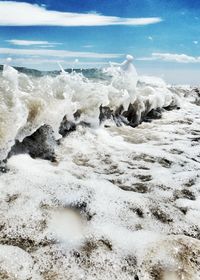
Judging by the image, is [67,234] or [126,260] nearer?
[126,260]

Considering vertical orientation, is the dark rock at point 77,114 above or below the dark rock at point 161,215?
above

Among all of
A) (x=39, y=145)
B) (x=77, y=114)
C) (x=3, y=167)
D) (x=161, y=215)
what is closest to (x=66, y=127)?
(x=77, y=114)

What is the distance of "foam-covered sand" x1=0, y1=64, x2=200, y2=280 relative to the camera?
8.93 feet

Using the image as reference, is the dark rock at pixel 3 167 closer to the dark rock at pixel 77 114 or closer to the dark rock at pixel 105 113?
the dark rock at pixel 77 114

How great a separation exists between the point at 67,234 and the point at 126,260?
559 millimetres

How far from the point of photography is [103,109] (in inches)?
327

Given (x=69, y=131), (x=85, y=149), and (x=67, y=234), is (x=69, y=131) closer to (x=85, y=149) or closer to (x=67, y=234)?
(x=85, y=149)

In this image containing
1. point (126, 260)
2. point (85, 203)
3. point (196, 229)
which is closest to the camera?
point (126, 260)

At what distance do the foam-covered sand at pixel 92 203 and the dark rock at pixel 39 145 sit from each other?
0.40 feet

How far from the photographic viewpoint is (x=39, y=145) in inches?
207

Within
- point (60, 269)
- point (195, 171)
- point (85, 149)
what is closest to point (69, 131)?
point (85, 149)

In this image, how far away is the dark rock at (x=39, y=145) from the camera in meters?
4.96

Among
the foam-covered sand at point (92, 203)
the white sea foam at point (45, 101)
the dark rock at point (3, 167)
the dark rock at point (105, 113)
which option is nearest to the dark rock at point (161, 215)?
the foam-covered sand at point (92, 203)

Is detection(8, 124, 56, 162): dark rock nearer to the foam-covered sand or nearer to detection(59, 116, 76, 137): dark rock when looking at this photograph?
the foam-covered sand
